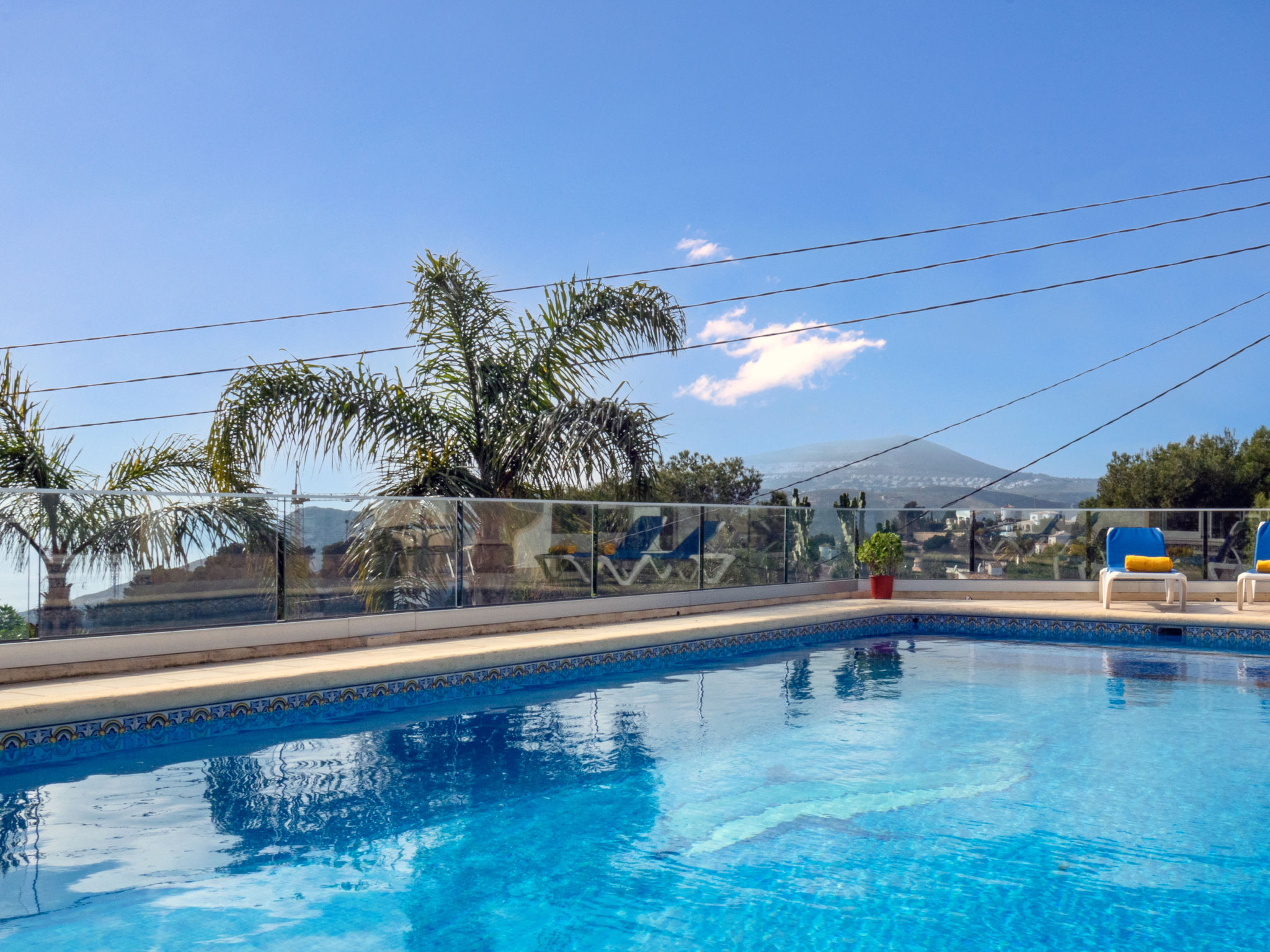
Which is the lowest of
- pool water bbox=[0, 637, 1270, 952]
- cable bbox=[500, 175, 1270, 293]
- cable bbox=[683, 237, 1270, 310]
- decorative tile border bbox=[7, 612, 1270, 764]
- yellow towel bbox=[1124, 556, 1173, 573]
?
pool water bbox=[0, 637, 1270, 952]

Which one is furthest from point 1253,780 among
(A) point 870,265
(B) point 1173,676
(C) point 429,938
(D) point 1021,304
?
(D) point 1021,304

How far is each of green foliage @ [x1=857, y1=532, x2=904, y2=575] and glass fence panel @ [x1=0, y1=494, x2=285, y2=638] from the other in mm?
7847

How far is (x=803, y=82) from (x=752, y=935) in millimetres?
19168

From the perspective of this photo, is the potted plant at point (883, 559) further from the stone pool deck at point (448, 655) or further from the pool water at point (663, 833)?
the pool water at point (663, 833)

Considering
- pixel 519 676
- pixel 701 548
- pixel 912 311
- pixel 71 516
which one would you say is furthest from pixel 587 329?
pixel 912 311

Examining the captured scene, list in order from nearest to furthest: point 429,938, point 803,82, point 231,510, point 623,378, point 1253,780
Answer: point 429,938 < point 1253,780 < point 231,510 < point 623,378 < point 803,82

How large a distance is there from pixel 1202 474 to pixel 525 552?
122 ft

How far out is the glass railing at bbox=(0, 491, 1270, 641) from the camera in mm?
6129

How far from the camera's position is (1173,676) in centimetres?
811

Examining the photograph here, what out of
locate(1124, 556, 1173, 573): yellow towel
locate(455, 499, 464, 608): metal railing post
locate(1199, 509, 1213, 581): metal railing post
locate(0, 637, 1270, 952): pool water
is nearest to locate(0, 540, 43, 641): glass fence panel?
locate(0, 637, 1270, 952): pool water

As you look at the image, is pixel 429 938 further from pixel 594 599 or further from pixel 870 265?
pixel 870 265

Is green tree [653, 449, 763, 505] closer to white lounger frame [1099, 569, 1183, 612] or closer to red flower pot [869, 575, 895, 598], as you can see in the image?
red flower pot [869, 575, 895, 598]

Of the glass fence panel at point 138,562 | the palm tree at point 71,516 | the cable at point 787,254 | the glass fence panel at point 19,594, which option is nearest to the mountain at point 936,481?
the cable at point 787,254

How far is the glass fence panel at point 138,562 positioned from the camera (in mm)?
5941
